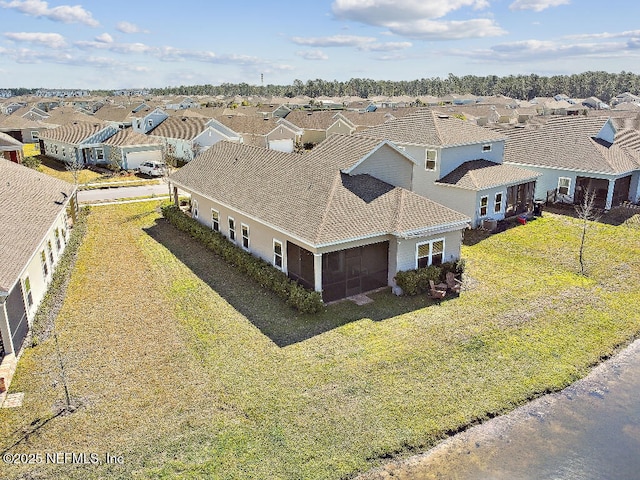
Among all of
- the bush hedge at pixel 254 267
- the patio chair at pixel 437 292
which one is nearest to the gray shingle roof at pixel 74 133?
the bush hedge at pixel 254 267

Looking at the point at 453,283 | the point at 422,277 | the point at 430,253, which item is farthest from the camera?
the point at 430,253

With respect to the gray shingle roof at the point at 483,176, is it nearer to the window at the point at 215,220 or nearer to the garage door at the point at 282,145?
the window at the point at 215,220

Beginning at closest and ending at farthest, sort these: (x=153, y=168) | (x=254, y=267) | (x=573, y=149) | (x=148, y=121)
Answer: (x=254, y=267), (x=573, y=149), (x=153, y=168), (x=148, y=121)

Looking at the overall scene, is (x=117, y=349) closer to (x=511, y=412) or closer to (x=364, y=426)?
(x=364, y=426)

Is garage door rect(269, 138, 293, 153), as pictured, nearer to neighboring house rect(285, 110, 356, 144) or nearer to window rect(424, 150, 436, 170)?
neighboring house rect(285, 110, 356, 144)

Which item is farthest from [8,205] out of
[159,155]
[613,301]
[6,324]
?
[159,155]

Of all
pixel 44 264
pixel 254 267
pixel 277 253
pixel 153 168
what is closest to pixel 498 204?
pixel 277 253

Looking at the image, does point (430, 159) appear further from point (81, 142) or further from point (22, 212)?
point (81, 142)

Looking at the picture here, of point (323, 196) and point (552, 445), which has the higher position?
point (323, 196)
